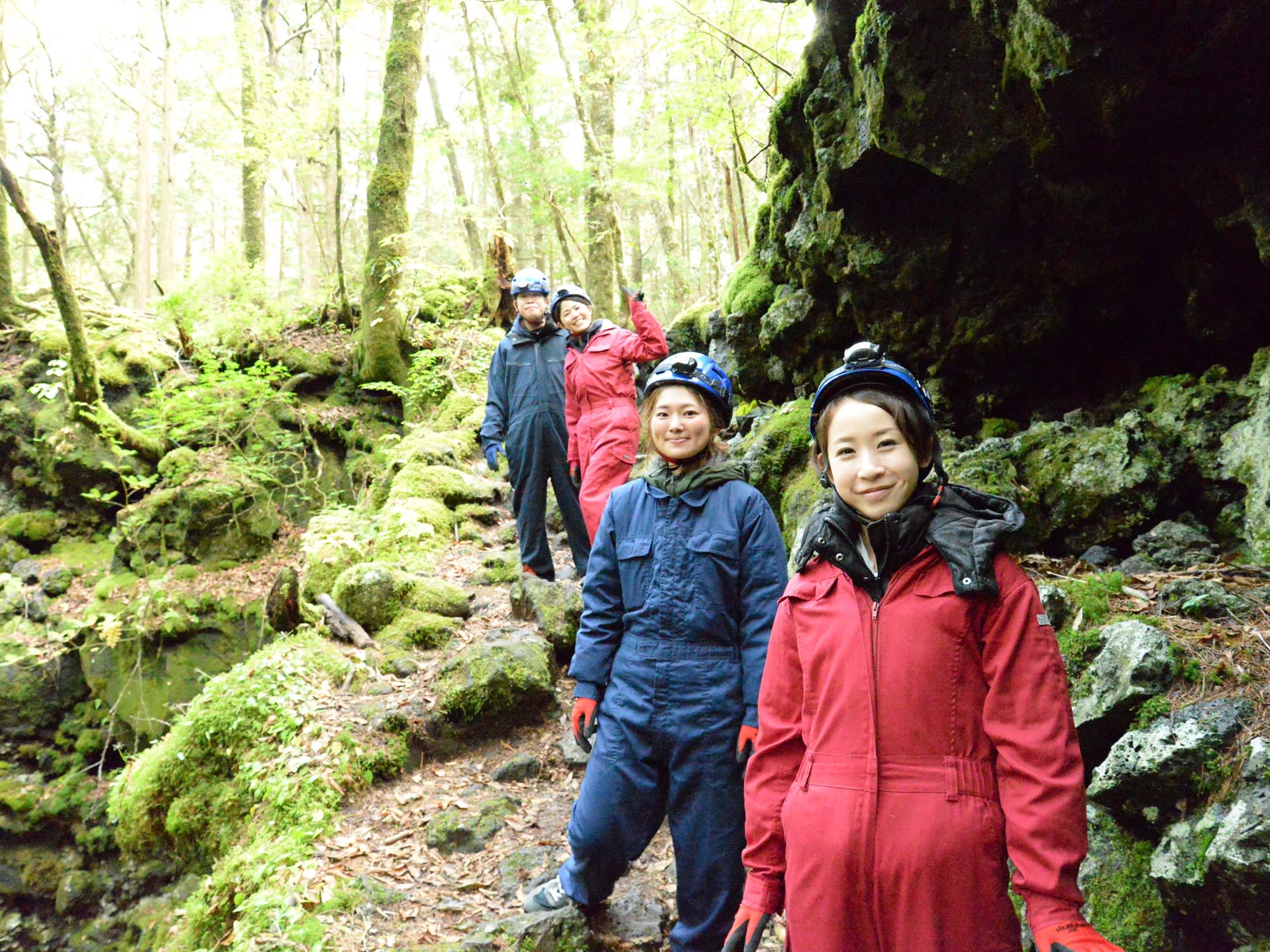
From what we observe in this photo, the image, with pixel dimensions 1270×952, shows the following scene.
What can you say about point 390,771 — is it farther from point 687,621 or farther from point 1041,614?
point 1041,614

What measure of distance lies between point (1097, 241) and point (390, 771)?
534cm

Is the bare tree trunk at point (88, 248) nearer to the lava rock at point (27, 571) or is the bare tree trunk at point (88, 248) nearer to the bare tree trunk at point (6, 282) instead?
the bare tree trunk at point (6, 282)

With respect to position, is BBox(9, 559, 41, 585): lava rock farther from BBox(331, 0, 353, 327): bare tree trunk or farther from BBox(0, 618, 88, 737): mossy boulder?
BBox(331, 0, 353, 327): bare tree trunk

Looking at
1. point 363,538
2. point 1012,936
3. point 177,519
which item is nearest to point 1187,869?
point 1012,936

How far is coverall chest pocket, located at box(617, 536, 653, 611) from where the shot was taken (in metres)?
2.96

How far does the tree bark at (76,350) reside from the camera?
8.38m

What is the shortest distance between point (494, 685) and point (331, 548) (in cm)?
384

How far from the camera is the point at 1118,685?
9.07ft

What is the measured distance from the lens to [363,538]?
26.8ft

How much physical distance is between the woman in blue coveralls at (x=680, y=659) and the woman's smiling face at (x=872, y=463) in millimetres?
801

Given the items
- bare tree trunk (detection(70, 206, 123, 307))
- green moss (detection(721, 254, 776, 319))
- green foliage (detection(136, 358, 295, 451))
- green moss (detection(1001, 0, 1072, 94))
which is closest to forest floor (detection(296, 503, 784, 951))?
green moss (detection(721, 254, 776, 319))

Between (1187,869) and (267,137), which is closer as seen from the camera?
(1187,869)

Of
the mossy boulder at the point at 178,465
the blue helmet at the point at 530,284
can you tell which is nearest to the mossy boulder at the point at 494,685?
the blue helmet at the point at 530,284

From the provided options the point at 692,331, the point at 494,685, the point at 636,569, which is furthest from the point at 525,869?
the point at 692,331
